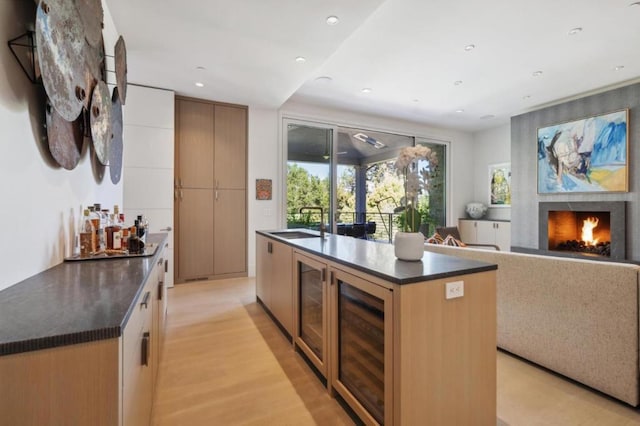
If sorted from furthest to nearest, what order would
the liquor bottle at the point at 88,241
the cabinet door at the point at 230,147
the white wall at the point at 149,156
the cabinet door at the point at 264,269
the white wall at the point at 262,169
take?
the white wall at the point at 262,169, the cabinet door at the point at 230,147, the white wall at the point at 149,156, the cabinet door at the point at 264,269, the liquor bottle at the point at 88,241

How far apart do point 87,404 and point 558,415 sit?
2202 mm

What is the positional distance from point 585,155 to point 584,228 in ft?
4.15

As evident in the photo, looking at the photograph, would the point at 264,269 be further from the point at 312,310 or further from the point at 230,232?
the point at 230,232

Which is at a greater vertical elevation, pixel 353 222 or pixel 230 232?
A: pixel 353 222

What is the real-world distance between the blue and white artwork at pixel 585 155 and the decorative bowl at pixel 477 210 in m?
1.54

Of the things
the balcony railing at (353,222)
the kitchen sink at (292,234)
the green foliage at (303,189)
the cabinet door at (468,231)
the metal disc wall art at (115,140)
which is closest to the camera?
the metal disc wall art at (115,140)

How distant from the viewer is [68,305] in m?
0.96

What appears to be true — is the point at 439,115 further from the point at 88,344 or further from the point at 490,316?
the point at 88,344

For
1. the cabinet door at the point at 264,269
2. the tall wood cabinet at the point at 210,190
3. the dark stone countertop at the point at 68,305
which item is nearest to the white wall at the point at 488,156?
the tall wood cabinet at the point at 210,190

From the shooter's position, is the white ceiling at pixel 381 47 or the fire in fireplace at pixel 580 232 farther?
the fire in fireplace at pixel 580 232

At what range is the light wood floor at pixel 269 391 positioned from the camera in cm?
163

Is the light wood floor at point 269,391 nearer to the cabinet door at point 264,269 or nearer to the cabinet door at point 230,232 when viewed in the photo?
the cabinet door at point 264,269

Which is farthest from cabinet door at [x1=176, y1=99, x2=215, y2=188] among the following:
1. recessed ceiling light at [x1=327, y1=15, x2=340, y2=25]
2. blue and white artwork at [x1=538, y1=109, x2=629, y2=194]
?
blue and white artwork at [x1=538, y1=109, x2=629, y2=194]

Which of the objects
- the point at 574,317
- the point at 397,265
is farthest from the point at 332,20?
the point at 574,317
